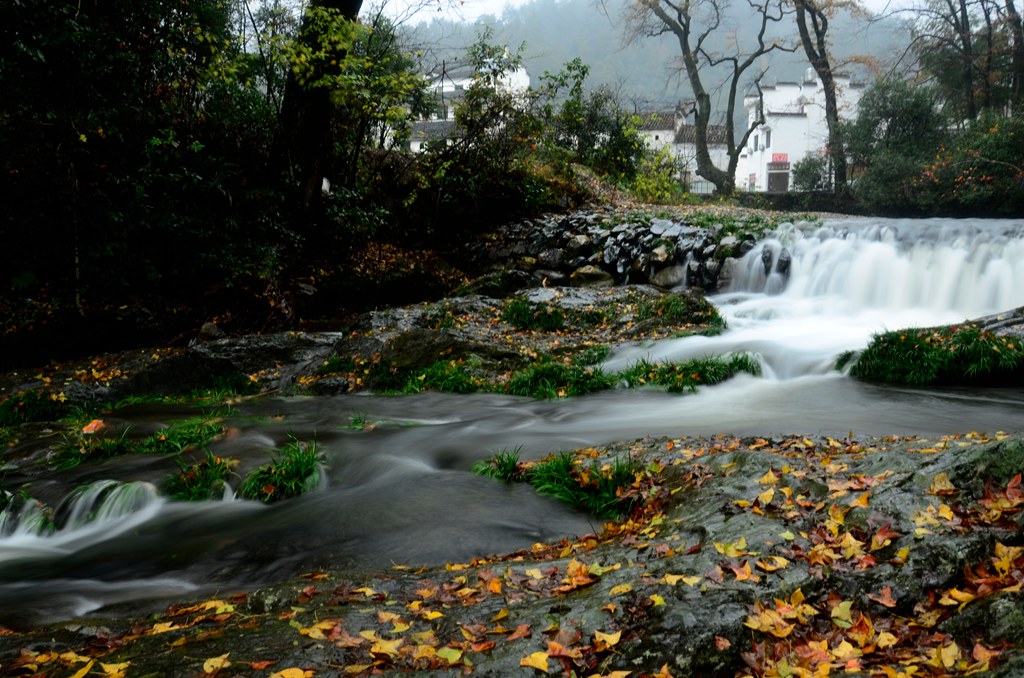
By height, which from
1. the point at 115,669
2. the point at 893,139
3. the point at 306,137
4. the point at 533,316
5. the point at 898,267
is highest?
the point at 893,139

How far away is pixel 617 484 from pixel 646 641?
6.70ft

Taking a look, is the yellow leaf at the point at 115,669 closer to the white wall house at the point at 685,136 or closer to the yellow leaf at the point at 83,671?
the yellow leaf at the point at 83,671

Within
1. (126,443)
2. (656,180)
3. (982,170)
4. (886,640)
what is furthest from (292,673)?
(982,170)

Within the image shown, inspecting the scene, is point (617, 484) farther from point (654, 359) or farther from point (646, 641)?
point (654, 359)

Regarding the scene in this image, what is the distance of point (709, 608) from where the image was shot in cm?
225

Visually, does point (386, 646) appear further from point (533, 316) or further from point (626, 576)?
point (533, 316)

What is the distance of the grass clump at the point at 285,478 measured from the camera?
4.78 m

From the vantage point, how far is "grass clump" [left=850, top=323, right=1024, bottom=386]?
6.87 metres

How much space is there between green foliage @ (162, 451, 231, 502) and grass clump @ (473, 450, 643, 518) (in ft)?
6.93

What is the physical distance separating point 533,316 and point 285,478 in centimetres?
635

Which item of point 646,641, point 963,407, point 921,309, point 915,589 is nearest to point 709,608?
point 646,641

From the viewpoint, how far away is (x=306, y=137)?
1229 centimetres

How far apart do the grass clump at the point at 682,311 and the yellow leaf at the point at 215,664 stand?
8.59 meters

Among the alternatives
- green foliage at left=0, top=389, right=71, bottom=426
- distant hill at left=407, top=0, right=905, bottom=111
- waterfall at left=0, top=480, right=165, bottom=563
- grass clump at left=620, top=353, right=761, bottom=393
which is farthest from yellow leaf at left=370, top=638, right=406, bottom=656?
distant hill at left=407, top=0, right=905, bottom=111
